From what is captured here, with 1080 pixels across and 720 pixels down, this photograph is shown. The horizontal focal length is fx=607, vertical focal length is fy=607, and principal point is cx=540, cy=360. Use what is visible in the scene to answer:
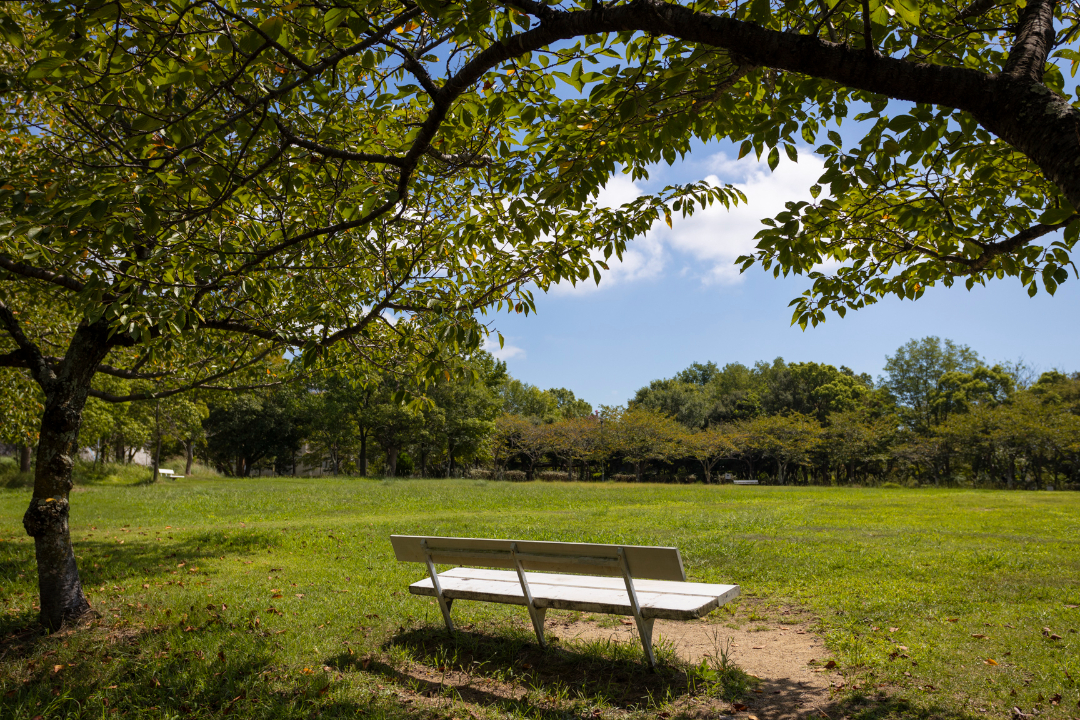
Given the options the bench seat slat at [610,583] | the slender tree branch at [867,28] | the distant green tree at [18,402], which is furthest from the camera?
the distant green tree at [18,402]

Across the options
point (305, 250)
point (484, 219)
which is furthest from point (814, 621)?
point (305, 250)

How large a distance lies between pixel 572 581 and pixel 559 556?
89cm

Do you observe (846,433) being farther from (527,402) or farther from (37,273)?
(37,273)

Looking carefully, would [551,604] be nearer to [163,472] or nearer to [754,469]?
[163,472]

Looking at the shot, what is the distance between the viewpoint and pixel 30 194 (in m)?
3.23

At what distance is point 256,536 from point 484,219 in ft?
28.0

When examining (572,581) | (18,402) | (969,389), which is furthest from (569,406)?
(572,581)

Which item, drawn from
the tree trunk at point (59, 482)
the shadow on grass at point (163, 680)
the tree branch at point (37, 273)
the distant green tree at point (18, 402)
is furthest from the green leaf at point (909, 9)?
the distant green tree at point (18, 402)

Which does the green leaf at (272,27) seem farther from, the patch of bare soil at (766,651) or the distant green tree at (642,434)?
the distant green tree at (642,434)

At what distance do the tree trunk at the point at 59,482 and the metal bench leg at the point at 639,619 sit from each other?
15.2 feet

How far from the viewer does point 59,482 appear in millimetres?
5277

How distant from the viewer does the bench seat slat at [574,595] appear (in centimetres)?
402

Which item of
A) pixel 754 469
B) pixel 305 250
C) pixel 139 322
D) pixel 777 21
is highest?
pixel 777 21

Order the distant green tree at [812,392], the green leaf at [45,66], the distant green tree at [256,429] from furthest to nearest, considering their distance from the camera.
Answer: the distant green tree at [812,392], the distant green tree at [256,429], the green leaf at [45,66]
